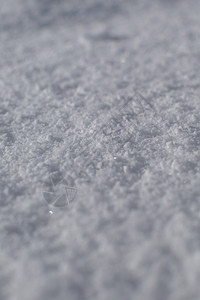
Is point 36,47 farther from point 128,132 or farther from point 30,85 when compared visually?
point 128,132

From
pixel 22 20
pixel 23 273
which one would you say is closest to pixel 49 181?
pixel 23 273

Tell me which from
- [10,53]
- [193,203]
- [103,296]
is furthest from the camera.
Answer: [10,53]

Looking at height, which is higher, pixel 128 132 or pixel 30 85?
pixel 30 85

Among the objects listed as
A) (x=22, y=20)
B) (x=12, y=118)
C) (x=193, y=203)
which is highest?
(x=22, y=20)

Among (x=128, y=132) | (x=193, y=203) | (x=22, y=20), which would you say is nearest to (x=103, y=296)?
(x=193, y=203)

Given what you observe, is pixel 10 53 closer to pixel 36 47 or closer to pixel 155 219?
pixel 36 47

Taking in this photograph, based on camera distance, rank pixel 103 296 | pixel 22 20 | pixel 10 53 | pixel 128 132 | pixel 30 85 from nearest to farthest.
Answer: pixel 103 296 → pixel 128 132 → pixel 30 85 → pixel 10 53 → pixel 22 20

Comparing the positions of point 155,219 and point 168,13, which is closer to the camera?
point 155,219
